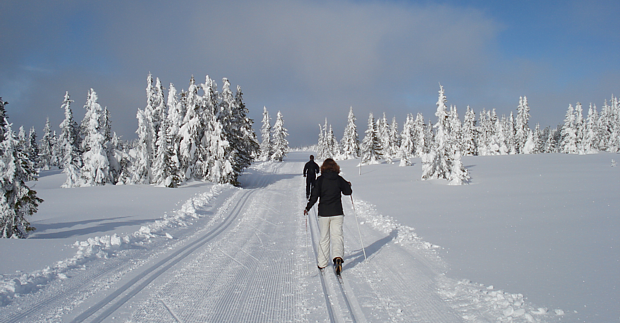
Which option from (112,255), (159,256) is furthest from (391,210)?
(112,255)

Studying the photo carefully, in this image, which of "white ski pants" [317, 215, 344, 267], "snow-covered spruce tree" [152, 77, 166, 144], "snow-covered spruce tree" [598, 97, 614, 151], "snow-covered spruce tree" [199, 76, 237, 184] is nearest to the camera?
"white ski pants" [317, 215, 344, 267]

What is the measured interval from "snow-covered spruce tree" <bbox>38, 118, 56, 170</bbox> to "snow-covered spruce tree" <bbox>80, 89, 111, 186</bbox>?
220 ft

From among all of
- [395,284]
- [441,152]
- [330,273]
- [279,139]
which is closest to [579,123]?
[441,152]

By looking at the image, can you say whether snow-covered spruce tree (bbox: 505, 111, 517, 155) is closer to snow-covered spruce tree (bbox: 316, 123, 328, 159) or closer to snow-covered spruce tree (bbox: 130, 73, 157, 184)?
snow-covered spruce tree (bbox: 316, 123, 328, 159)

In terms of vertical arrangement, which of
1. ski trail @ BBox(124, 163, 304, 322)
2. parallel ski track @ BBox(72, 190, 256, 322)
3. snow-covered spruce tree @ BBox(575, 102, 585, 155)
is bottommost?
ski trail @ BBox(124, 163, 304, 322)

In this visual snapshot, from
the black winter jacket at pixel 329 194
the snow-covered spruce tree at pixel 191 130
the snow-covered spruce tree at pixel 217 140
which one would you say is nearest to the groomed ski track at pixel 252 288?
the black winter jacket at pixel 329 194

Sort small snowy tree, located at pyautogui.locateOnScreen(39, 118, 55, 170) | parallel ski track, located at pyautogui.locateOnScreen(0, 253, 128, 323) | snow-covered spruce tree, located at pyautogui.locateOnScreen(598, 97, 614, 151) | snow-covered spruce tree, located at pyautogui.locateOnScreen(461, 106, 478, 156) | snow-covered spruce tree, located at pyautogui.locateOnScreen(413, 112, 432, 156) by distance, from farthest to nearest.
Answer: small snowy tree, located at pyautogui.locateOnScreen(39, 118, 55, 170)
snow-covered spruce tree, located at pyautogui.locateOnScreen(413, 112, 432, 156)
snow-covered spruce tree, located at pyautogui.locateOnScreen(461, 106, 478, 156)
snow-covered spruce tree, located at pyautogui.locateOnScreen(598, 97, 614, 151)
parallel ski track, located at pyautogui.locateOnScreen(0, 253, 128, 323)

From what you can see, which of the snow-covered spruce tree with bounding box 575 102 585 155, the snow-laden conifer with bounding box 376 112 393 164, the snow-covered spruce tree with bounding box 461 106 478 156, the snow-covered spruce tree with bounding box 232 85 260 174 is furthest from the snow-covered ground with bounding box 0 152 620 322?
the snow-covered spruce tree with bounding box 575 102 585 155

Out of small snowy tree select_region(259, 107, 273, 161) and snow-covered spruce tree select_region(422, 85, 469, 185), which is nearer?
snow-covered spruce tree select_region(422, 85, 469, 185)

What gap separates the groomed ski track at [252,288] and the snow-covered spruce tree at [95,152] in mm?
28640

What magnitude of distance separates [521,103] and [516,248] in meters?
85.3

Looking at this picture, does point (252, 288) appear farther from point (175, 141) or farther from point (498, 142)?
point (498, 142)

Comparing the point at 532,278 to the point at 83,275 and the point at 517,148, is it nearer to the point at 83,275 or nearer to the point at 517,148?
the point at 83,275

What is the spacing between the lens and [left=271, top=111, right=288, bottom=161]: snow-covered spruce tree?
6412cm
